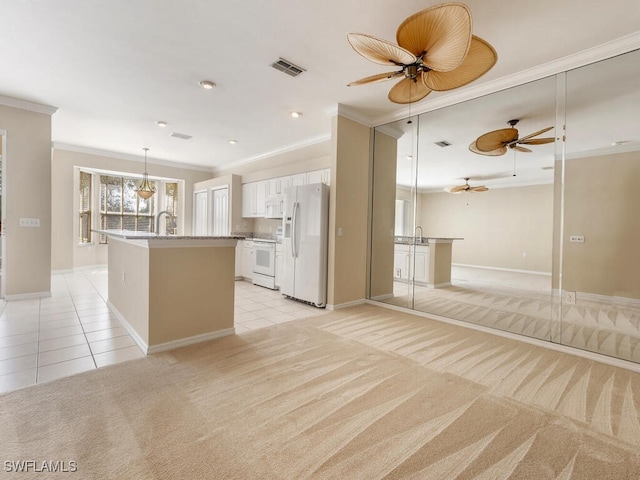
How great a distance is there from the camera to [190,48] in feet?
9.75

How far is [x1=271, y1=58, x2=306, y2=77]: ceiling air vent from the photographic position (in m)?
3.18

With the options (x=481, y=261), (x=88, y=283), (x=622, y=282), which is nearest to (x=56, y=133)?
(x=88, y=283)

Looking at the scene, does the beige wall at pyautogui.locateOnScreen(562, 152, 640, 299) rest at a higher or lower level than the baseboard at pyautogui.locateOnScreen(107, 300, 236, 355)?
higher

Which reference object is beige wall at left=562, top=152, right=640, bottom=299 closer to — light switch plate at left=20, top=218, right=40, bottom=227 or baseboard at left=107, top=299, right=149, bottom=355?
baseboard at left=107, top=299, right=149, bottom=355

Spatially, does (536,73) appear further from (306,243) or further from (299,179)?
(299,179)

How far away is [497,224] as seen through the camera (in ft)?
11.8

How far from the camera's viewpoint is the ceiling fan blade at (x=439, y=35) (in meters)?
1.69

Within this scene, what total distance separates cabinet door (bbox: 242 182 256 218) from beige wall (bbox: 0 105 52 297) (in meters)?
3.41

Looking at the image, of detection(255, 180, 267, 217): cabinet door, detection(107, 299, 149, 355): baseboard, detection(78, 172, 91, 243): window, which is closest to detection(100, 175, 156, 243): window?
detection(78, 172, 91, 243): window

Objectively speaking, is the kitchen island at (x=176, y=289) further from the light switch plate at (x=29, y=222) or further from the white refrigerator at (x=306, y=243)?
the light switch plate at (x=29, y=222)

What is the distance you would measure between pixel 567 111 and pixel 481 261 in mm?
1781

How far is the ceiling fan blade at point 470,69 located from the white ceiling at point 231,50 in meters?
0.57

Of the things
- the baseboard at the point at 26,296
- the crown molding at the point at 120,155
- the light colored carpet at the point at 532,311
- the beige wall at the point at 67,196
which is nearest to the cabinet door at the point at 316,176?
the light colored carpet at the point at 532,311

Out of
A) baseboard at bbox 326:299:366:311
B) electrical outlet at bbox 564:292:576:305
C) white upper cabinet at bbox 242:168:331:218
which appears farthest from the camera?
white upper cabinet at bbox 242:168:331:218
